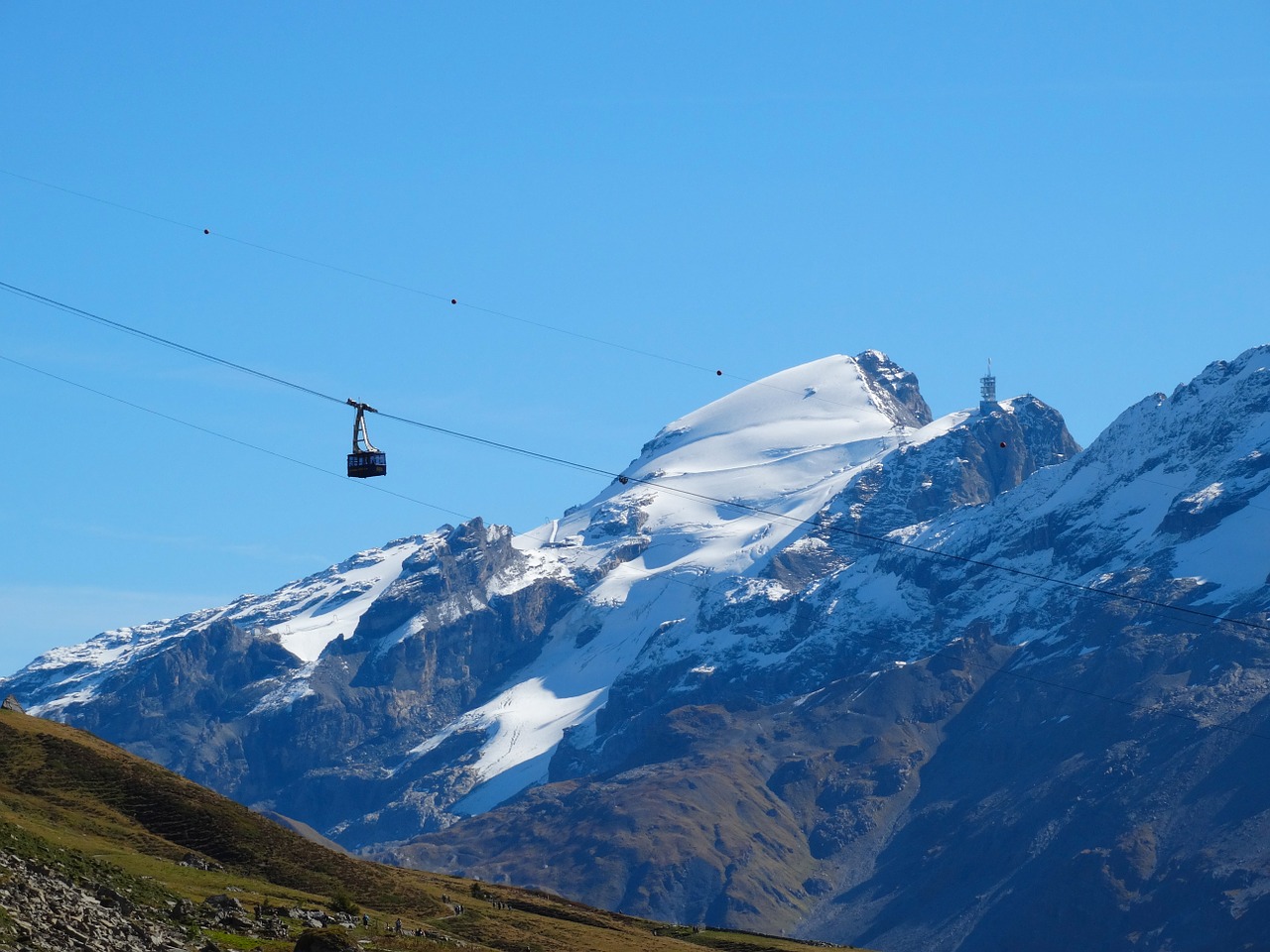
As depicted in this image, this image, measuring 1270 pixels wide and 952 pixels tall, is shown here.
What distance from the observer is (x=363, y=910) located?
113062 millimetres

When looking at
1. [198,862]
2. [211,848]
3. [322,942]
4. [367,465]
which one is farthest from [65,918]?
[211,848]

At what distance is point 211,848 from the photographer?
128 meters

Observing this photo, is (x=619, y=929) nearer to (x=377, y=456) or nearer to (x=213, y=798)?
(x=213, y=798)

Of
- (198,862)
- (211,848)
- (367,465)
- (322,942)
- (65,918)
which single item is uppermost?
(367,465)

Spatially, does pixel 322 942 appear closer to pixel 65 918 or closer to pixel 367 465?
pixel 65 918

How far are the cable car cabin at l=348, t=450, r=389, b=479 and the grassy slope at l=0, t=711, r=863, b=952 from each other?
23094mm

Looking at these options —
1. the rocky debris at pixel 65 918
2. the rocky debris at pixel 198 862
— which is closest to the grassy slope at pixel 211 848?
the rocky debris at pixel 198 862

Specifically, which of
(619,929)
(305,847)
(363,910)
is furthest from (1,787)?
(619,929)

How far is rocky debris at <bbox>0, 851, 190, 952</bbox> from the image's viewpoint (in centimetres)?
6819

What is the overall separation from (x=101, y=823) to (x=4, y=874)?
52.6 m

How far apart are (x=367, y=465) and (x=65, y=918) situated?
33257mm

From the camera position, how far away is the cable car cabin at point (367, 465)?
99750 millimetres

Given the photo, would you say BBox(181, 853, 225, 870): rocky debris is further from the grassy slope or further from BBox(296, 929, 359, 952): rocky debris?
BBox(296, 929, 359, 952): rocky debris

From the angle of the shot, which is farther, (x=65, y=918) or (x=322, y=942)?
(x=322, y=942)
